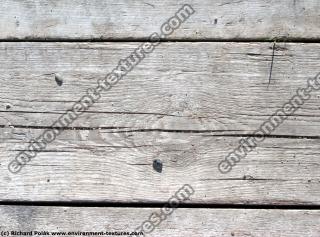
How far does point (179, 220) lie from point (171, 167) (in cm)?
17

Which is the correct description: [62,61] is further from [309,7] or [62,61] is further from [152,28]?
[309,7]

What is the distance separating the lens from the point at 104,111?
1.61m

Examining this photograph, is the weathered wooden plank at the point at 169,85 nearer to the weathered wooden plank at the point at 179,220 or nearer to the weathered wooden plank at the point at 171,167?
the weathered wooden plank at the point at 171,167

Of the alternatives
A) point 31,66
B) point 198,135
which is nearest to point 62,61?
point 31,66

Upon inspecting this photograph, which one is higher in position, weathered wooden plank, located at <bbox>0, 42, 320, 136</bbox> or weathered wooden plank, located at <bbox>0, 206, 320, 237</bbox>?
weathered wooden plank, located at <bbox>0, 42, 320, 136</bbox>

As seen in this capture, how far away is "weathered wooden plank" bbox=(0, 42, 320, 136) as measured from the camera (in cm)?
160

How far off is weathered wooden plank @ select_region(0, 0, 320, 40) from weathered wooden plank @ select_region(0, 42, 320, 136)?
0.04m

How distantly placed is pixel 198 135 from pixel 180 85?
0.17 m

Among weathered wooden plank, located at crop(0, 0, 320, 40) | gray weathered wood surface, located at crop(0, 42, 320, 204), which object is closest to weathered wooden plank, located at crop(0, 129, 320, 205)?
gray weathered wood surface, located at crop(0, 42, 320, 204)

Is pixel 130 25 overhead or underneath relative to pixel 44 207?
overhead

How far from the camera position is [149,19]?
1624 millimetres

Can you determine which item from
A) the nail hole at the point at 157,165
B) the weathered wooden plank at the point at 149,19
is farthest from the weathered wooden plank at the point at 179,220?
the weathered wooden plank at the point at 149,19

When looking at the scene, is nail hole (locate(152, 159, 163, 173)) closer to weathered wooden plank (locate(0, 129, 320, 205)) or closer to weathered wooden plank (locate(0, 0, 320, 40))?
weathered wooden plank (locate(0, 129, 320, 205))

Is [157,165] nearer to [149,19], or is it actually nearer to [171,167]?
[171,167]
